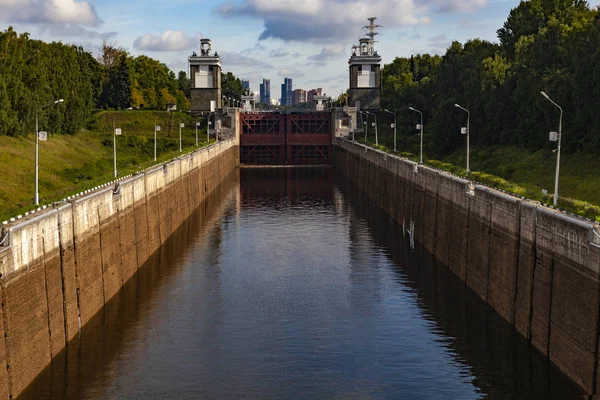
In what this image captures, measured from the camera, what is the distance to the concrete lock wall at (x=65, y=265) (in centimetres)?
2788

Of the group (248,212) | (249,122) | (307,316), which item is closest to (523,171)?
(248,212)

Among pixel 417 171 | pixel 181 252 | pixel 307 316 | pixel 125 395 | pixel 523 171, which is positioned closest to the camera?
pixel 125 395

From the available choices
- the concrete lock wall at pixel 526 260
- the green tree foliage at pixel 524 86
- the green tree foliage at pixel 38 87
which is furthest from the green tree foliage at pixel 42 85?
the green tree foliage at pixel 524 86

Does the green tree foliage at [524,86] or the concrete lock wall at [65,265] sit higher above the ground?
the green tree foliage at [524,86]

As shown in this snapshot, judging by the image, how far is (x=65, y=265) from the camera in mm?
35156

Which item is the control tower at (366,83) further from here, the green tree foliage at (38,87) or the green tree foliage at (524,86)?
the green tree foliage at (38,87)

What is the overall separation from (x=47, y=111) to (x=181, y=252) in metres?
51.1

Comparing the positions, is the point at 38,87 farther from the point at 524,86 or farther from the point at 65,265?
the point at 65,265

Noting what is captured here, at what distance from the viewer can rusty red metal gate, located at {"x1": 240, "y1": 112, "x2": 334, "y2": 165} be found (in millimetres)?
142125

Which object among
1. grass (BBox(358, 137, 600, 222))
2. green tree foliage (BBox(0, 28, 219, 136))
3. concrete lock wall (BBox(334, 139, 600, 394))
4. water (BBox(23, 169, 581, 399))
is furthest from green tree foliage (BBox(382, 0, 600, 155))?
green tree foliage (BBox(0, 28, 219, 136))

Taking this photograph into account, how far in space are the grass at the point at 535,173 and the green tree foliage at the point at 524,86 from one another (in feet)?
6.76

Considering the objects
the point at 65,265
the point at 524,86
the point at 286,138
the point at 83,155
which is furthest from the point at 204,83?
the point at 65,265

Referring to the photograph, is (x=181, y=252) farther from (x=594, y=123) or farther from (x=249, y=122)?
(x=249, y=122)

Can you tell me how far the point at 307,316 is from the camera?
40.2 metres
